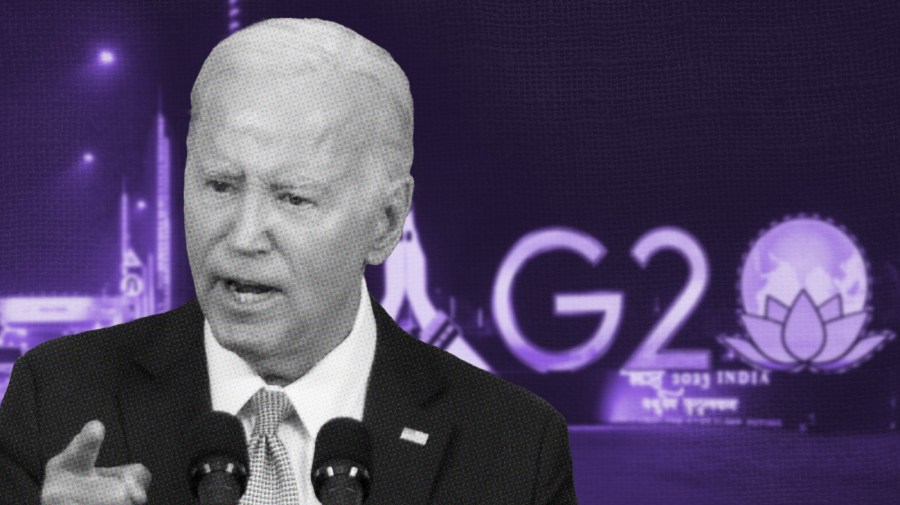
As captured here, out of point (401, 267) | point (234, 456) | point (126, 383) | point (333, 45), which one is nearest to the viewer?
point (234, 456)

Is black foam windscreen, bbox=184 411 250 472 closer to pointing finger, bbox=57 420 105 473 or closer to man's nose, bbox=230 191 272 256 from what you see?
pointing finger, bbox=57 420 105 473

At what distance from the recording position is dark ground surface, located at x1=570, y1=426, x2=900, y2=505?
705 centimetres

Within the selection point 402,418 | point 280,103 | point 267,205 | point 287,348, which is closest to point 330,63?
point 280,103

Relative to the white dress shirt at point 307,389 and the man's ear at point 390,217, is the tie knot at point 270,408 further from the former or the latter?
the man's ear at point 390,217

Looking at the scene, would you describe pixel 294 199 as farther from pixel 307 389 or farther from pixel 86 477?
pixel 86 477

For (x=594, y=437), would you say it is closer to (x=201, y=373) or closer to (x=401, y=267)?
(x=401, y=267)

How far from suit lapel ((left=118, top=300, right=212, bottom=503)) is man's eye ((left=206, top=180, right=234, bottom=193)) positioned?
0.95 ft

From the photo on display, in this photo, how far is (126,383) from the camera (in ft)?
5.39

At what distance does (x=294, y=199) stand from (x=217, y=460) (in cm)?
40

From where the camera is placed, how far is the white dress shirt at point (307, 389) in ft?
5.12

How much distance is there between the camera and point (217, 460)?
Result: 1189 mm

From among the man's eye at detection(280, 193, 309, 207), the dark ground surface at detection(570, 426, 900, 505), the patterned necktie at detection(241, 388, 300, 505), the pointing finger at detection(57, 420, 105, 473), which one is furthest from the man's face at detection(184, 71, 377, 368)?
the dark ground surface at detection(570, 426, 900, 505)

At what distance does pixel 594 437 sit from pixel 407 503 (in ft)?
27.6

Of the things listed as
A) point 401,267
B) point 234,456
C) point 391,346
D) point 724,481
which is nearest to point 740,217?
point 724,481
